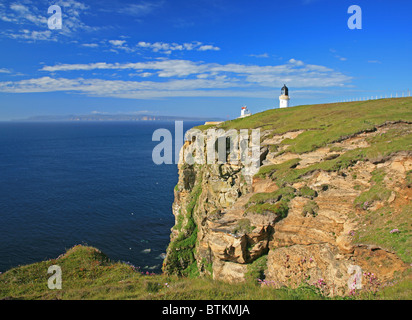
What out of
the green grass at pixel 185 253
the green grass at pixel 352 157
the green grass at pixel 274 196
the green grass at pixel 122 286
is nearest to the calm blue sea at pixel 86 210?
the green grass at pixel 185 253

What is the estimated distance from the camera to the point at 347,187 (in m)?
19.7

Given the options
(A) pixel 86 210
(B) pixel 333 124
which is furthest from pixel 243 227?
(A) pixel 86 210

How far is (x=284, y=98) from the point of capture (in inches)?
2393

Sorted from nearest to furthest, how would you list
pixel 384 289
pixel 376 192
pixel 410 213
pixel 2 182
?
pixel 384 289 < pixel 410 213 < pixel 376 192 < pixel 2 182

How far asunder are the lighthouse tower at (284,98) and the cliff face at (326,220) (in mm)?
35388

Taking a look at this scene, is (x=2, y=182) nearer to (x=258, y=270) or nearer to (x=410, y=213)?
(x=258, y=270)

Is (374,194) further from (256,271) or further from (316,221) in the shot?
(256,271)

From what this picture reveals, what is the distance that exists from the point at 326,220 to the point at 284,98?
4748 cm

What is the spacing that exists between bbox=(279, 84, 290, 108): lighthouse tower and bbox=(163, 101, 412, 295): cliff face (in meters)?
35.4

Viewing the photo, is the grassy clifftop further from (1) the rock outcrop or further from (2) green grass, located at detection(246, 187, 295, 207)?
(1) the rock outcrop

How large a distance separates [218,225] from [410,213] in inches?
456

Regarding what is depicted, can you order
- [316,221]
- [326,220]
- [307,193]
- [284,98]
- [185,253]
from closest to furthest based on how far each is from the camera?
[326,220]
[316,221]
[307,193]
[185,253]
[284,98]

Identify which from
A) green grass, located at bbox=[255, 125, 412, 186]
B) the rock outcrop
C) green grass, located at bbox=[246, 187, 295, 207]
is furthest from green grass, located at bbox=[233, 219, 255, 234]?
green grass, located at bbox=[255, 125, 412, 186]
